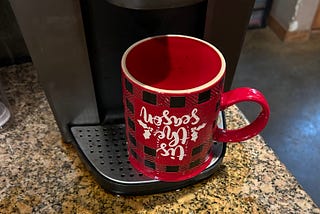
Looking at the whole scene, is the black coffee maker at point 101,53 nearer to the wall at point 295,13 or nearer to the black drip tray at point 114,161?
the black drip tray at point 114,161

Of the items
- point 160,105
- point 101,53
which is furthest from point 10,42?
point 160,105

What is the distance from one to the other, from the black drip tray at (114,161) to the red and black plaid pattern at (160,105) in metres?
0.02

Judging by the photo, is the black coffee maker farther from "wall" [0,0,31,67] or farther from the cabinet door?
the cabinet door

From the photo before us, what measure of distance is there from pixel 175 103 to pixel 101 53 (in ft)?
0.43

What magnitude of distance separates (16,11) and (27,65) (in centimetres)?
28

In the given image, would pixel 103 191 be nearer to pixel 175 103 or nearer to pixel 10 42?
pixel 175 103

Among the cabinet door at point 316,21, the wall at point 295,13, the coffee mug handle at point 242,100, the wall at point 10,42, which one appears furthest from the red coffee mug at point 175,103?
the cabinet door at point 316,21

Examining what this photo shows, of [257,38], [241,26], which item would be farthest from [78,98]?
[257,38]

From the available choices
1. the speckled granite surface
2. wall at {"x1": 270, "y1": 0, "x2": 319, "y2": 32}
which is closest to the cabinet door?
wall at {"x1": 270, "y1": 0, "x2": 319, "y2": 32}

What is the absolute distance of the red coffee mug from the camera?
35 centimetres

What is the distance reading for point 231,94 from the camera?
0.40m

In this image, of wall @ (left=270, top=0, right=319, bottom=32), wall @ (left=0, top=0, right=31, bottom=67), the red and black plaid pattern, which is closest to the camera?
the red and black plaid pattern

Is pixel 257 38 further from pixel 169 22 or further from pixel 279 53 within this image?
pixel 169 22

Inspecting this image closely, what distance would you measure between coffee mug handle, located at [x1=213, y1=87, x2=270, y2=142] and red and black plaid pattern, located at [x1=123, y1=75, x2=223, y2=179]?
0.06ft
